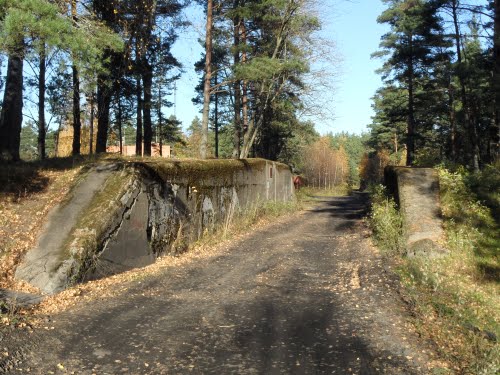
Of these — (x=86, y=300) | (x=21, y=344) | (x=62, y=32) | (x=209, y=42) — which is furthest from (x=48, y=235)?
(x=209, y=42)

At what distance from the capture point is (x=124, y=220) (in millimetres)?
7363

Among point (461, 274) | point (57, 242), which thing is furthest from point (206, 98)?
point (461, 274)

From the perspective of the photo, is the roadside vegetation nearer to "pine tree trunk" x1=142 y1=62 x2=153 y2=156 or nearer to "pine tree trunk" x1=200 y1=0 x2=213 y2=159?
"pine tree trunk" x1=200 y1=0 x2=213 y2=159

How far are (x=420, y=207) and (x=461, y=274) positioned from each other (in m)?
2.72

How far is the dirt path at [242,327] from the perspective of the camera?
13.0 ft

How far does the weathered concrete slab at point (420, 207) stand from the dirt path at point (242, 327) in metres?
1.24

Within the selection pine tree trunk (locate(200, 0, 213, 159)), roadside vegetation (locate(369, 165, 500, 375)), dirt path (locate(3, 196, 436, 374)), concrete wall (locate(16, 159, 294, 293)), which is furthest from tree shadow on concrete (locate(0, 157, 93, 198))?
roadside vegetation (locate(369, 165, 500, 375))

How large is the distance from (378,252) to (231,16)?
43.4 feet

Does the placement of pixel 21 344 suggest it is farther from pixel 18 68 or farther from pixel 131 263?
pixel 18 68

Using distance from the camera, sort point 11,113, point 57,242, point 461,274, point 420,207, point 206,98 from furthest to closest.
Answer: point 206,98 < point 11,113 < point 420,207 < point 461,274 < point 57,242

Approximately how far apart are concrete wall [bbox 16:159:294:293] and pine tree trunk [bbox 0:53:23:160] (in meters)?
4.19

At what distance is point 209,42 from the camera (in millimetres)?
16672

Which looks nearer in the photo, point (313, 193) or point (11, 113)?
point (11, 113)

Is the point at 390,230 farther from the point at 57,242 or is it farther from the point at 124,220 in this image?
the point at 57,242
